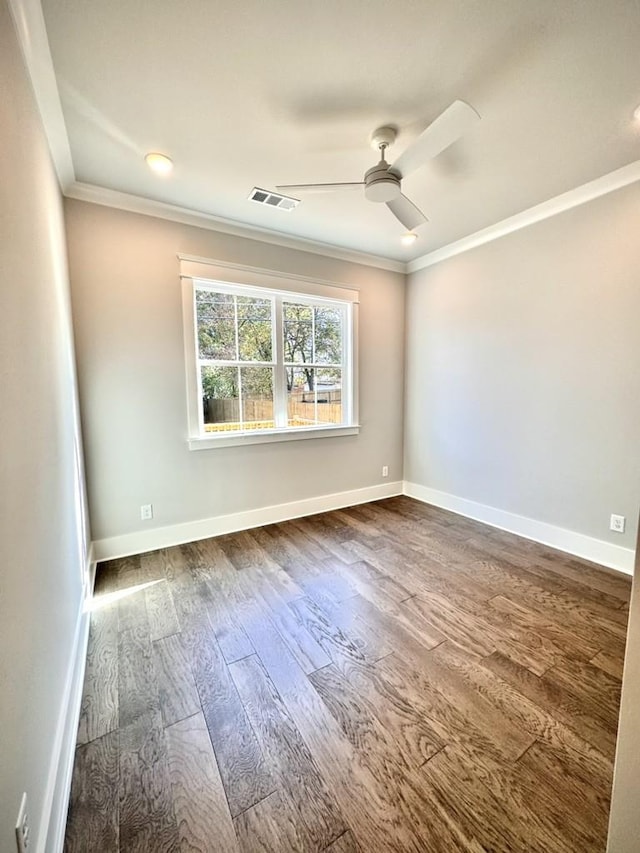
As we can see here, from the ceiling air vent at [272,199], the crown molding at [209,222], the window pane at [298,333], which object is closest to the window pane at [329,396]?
the window pane at [298,333]

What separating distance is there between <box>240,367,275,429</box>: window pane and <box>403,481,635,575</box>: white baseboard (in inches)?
80.6

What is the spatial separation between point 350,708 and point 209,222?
134 inches

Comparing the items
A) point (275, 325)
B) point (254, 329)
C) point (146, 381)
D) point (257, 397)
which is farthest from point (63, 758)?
point (275, 325)

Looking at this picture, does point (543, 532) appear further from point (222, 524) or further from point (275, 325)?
point (275, 325)

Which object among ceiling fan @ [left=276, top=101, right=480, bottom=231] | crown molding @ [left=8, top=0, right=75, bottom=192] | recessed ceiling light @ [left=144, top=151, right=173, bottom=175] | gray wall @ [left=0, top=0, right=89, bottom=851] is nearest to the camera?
gray wall @ [left=0, top=0, right=89, bottom=851]

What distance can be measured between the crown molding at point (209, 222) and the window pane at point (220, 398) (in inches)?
47.1

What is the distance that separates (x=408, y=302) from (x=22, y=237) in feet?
12.0

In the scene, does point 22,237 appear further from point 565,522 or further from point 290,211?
Answer: point 565,522

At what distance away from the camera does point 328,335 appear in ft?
12.3

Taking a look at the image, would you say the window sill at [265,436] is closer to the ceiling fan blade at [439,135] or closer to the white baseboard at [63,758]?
the white baseboard at [63,758]

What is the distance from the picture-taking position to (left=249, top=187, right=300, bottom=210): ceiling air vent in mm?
2525

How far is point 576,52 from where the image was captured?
4.83 ft

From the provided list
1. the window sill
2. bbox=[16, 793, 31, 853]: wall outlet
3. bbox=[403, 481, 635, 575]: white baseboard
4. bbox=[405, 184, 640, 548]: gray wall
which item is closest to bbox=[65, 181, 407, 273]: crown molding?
bbox=[405, 184, 640, 548]: gray wall

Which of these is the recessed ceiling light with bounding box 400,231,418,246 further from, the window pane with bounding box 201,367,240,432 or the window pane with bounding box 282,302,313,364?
the window pane with bounding box 201,367,240,432
